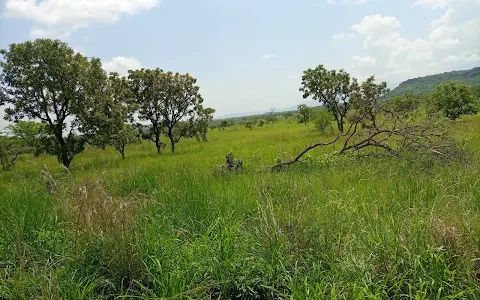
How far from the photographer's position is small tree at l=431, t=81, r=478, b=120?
28578 millimetres

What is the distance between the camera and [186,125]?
22500mm

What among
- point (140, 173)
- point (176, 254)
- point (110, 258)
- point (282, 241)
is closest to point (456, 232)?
point (282, 241)

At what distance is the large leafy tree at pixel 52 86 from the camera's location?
42.0 ft

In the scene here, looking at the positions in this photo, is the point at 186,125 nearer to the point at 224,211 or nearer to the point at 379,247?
the point at 224,211

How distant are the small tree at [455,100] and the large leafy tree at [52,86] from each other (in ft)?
99.4

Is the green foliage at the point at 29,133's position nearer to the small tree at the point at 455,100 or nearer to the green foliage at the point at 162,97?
the green foliage at the point at 162,97

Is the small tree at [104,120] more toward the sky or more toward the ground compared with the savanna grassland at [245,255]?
more toward the sky

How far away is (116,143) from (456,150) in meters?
14.5

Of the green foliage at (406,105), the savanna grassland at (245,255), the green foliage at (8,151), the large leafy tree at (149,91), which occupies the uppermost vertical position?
the large leafy tree at (149,91)

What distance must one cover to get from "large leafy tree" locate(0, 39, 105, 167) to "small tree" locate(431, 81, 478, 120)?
30287 mm

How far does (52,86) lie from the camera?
13.0 metres


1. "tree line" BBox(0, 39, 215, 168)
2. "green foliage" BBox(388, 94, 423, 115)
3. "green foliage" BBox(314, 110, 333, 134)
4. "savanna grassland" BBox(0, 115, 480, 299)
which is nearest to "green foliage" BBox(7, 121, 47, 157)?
"tree line" BBox(0, 39, 215, 168)

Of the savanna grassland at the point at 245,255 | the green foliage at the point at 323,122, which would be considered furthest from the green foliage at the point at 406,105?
the savanna grassland at the point at 245,255

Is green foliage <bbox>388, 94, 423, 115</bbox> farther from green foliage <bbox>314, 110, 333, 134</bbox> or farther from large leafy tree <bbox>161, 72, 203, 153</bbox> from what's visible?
large leafy tree <bbox>161, 72, 203, 153</bbox>
